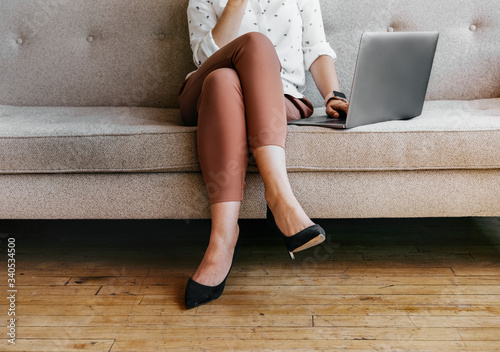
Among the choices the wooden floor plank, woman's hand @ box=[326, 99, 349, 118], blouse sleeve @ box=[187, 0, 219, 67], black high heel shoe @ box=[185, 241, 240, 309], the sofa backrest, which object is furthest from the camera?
the sofa backrest

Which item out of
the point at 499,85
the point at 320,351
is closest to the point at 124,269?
the point at 320,351

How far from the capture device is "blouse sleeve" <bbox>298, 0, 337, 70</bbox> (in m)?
1.50

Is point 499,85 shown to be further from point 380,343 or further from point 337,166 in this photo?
point 380,343

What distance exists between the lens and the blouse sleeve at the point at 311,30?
150cm

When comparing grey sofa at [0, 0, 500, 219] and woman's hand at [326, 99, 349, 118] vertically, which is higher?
woman's hand at [326, 99, 349, 118]

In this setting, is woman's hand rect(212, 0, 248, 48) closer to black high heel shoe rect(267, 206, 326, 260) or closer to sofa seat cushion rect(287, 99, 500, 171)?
sofa seat cushion rect(287, 99, 500, 171)

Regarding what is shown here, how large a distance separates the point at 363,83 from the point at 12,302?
0.98 meters

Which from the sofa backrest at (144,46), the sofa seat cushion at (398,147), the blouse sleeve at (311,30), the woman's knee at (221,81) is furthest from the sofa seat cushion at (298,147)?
the sofa backrest at (144,46)

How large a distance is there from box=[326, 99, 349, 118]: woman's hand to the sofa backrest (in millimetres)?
369

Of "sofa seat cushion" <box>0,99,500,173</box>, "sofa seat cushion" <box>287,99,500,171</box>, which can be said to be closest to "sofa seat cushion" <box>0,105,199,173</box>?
"sofa seat cushion" <box>0,99,500,173</box>

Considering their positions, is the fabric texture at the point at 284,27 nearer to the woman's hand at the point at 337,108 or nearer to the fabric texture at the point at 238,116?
the woman's hand at the point at 337,108

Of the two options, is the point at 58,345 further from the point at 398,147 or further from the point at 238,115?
the point at 398,147

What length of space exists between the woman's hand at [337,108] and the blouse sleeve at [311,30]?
243mm

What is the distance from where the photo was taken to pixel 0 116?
152 centimetres
